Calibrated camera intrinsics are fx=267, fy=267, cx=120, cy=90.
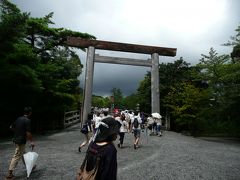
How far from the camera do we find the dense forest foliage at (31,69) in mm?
13156

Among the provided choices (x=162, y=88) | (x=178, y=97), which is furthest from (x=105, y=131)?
(x=162, y=88)

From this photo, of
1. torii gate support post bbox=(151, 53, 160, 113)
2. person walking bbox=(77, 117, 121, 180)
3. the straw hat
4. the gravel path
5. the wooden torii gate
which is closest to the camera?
person walking bbox=(77, 117, 121, 180)

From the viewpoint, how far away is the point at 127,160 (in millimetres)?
9203

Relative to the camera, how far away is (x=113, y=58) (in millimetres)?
16797

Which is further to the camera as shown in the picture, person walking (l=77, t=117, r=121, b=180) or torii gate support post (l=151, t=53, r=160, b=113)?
torii gate support post (l=151, t=53, r=160, b=113)

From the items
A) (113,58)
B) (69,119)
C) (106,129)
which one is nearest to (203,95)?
(113,58)

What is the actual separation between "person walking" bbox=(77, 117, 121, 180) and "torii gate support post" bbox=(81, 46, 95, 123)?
12.2 meters

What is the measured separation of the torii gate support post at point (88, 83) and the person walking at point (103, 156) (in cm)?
1218

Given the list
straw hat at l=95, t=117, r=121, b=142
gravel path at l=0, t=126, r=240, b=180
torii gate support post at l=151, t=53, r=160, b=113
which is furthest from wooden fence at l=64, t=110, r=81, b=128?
straw hat at l=95, t=117, r=121, b=142

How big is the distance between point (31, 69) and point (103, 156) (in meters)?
12.9

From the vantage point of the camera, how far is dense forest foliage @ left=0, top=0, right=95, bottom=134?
43.2 ft

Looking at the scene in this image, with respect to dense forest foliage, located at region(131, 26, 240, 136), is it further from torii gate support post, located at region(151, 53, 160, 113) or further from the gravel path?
the gravel path

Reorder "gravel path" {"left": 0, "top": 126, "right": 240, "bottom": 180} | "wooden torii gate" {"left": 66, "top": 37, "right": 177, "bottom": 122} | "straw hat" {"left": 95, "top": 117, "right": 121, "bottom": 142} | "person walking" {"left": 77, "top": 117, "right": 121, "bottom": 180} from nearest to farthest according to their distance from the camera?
"person walking" {"left": 77, "top": 117, "right": 121, "bottom": 180}, "straw hat" {"left": 95, "top": 117, "right": 121, "bottom": 142}, "gravel path" {"left": 0, "top": 126, "right": 240, "bottom": 180}, "wooden torii gate" {"left": 66, "top": 37, "right": 177, "bottom": 122}

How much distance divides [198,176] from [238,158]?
4.42 meters
